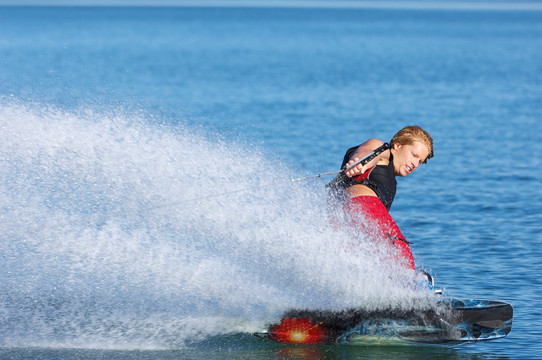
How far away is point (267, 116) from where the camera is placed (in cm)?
2664

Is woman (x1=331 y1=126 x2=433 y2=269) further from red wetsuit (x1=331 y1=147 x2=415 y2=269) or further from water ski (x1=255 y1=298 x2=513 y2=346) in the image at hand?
water ski (x1=255 y1=298 x2=513 y2=346)

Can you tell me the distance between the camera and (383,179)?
8.06m

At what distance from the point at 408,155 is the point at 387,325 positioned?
4.85 feet

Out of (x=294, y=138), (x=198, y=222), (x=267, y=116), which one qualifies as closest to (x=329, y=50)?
(x=267, y=116)

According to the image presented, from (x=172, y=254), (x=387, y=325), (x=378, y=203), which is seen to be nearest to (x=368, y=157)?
(x=378, y=203)

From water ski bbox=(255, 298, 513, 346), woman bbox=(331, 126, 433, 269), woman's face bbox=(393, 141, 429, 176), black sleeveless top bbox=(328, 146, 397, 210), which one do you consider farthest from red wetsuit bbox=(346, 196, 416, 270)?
water ski bbox=(255, 298, 513, 346)

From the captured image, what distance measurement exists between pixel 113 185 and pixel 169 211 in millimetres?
669

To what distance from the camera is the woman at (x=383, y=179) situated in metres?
7.92

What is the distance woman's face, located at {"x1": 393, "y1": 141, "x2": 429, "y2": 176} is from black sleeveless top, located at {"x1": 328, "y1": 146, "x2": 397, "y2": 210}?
0.20ft

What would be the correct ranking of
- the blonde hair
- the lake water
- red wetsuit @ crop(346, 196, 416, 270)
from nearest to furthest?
the lake water
red wetsuit @ crop(346, 196, 416, 270)
the blonde hair

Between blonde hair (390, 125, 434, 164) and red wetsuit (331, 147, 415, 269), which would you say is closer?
red wetsuit (331, 147, 415, 269)

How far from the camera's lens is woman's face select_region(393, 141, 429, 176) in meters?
8.05

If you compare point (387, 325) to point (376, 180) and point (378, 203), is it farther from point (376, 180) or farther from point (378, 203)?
point (376, 180)

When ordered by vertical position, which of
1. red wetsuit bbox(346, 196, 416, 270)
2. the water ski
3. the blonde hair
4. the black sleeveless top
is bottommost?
the water ski
